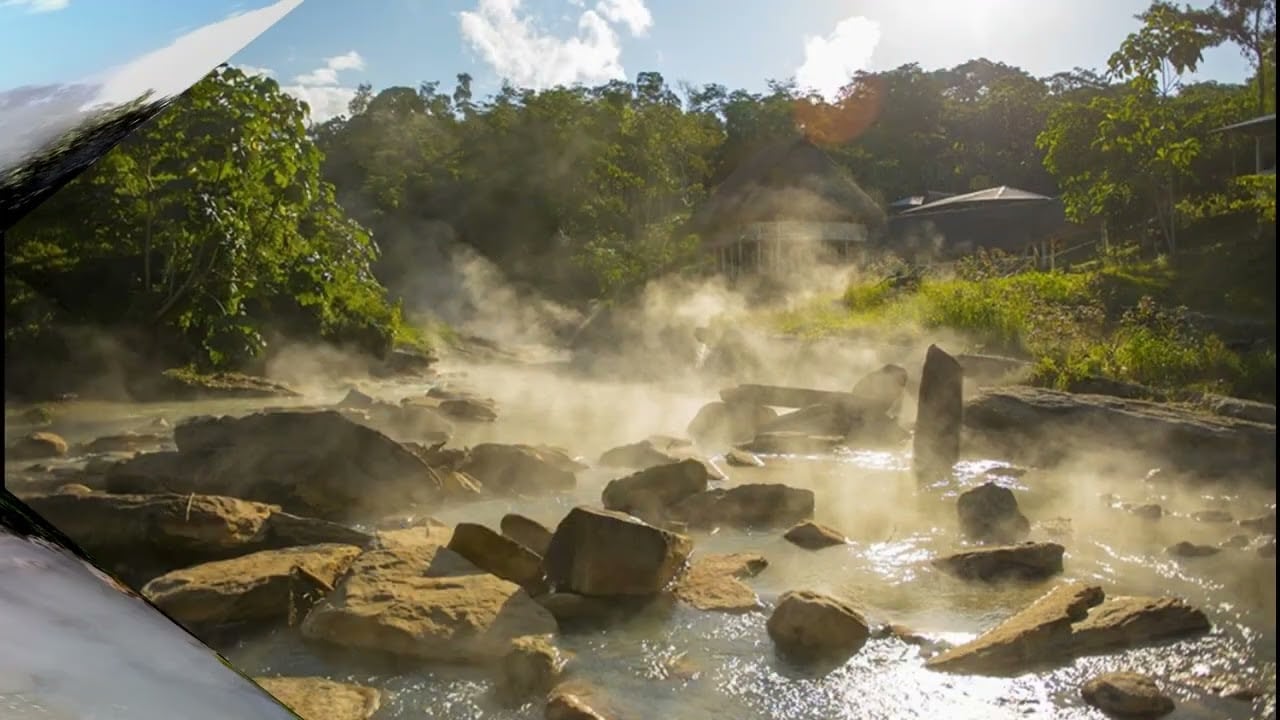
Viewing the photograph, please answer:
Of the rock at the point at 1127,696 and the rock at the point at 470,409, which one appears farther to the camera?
the rock at the point at 470,409

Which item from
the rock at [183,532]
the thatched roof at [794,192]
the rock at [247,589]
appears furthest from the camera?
the rock at [183,532]

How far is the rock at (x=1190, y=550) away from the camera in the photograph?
1.64 meters

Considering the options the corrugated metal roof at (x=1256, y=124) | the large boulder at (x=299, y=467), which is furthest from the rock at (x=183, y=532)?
the corrugated metal roof at (x=1256, y=124)

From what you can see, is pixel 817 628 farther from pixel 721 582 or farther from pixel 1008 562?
pixel 1008 562

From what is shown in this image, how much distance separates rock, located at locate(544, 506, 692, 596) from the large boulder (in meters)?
0.63

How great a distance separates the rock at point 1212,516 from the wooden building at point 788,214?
725mm

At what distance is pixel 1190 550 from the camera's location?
5.51ft

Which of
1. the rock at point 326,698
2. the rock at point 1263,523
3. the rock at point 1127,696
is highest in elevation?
the rock at point 1263,523

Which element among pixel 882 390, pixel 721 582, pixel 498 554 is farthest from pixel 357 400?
pixel 882 390

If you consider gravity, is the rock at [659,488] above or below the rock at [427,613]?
above

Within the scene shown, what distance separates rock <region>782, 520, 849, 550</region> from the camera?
79.9 inches

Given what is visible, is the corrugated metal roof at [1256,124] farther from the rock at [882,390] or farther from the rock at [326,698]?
the rock at [326,698]

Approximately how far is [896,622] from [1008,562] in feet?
0.83

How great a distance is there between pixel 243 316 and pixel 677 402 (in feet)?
5.13
